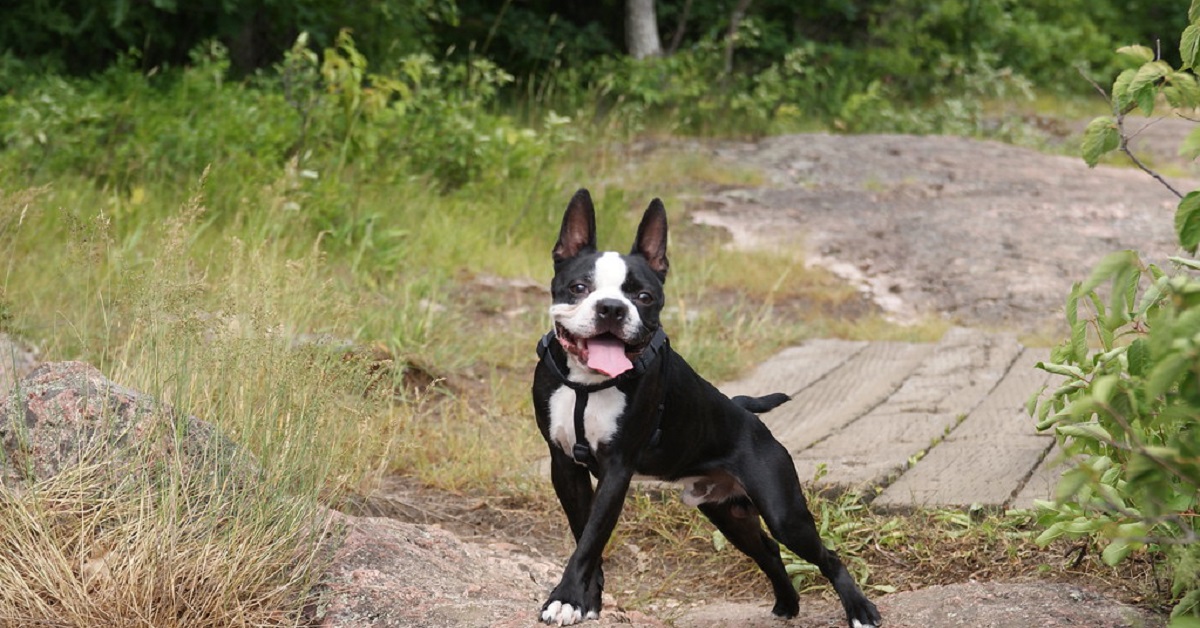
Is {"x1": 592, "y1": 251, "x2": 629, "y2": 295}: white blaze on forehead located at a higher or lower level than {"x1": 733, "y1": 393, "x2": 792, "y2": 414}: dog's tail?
higher

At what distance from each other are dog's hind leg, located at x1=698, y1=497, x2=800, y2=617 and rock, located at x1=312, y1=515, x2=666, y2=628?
1.66 feet

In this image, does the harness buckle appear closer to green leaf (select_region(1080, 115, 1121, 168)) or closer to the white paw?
the white paw

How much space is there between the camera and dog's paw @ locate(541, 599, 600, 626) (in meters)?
3.05

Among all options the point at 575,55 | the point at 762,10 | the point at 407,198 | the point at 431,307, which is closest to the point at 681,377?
the point at 431,307

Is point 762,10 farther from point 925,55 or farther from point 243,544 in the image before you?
point 243,544

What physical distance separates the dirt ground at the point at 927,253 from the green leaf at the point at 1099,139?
1.19 meters

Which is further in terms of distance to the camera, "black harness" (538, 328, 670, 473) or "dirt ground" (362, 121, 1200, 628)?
"dirt ground" (362, 121, 1200, 628)

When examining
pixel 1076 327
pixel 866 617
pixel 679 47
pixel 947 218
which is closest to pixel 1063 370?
pixel 1076 327

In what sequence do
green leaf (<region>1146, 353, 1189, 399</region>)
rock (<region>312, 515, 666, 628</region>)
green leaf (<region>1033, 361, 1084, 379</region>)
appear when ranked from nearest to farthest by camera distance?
green leaf (<region>1146, 353, 1189, 399</region>) < green leaf (<region>1033, 361, 1084, 379</region>) < rock (<region>312, 515, 666, 628</region>)

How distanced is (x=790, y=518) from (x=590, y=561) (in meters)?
0.63

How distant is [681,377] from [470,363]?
250cm

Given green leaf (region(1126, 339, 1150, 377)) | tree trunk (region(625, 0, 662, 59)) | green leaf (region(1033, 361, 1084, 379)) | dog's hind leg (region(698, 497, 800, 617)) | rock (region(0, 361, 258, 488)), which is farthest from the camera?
tree trunk (region(625, 0, 662, 59))

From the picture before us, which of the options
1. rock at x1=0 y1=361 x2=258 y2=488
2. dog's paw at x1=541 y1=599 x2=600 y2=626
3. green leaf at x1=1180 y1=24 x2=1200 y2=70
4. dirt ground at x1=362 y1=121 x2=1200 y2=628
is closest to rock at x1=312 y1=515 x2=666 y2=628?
dog's paw at x1=541 y1=599 x2=600 y2=626

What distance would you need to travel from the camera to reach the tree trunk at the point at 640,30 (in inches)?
551
